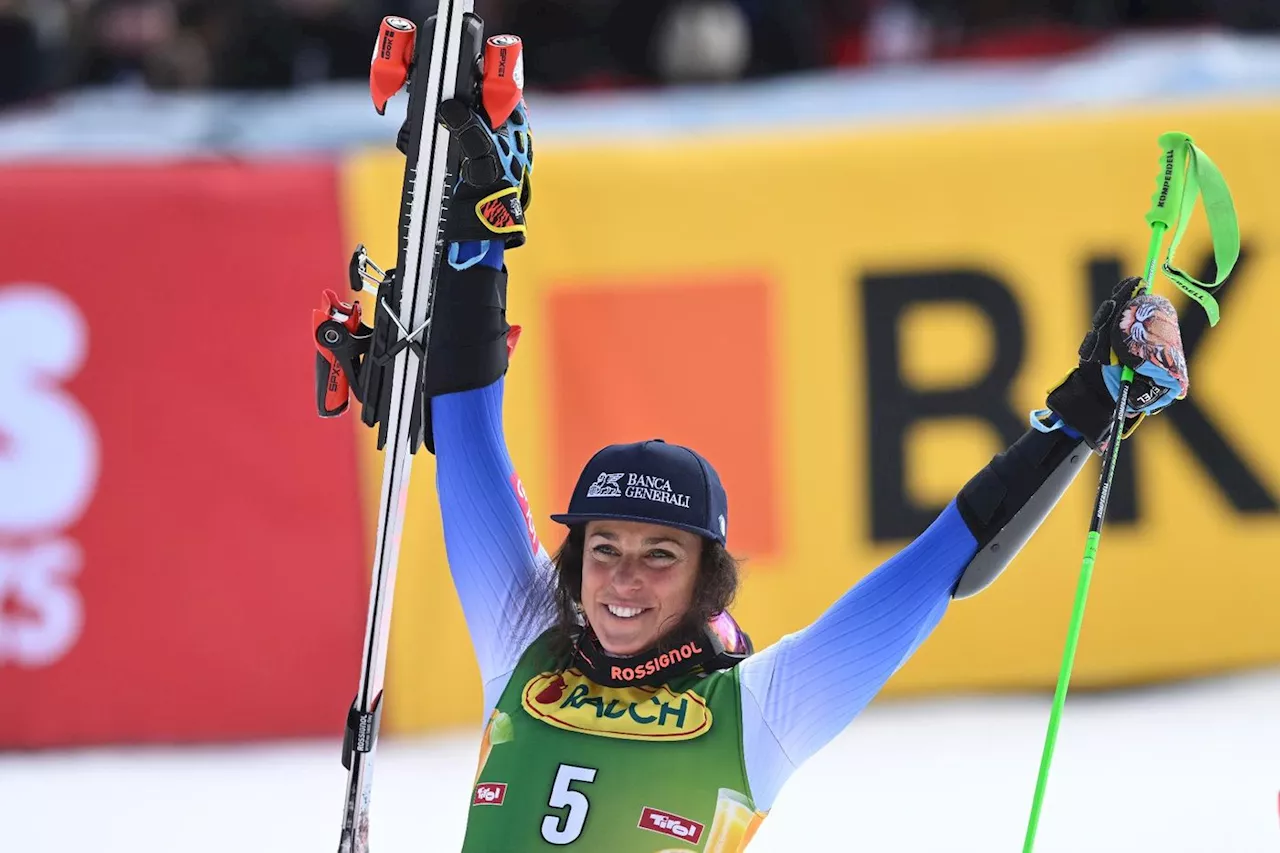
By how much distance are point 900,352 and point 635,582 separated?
2.82m

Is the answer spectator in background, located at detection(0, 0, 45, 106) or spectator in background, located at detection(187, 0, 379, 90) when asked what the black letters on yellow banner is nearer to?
spectator in background, located at detection(187, 0, 379, 90)

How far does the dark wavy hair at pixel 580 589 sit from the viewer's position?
2.98 metres

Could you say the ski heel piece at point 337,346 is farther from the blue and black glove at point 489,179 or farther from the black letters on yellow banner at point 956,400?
the black letters on yellow banner at point 956,400

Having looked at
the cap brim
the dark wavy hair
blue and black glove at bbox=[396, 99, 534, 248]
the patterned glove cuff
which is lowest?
the dark wavy hair

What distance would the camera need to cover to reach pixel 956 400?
18.1ft

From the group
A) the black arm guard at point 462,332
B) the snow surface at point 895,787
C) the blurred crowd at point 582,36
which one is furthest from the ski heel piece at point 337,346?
the blurred crowd at point 582,36

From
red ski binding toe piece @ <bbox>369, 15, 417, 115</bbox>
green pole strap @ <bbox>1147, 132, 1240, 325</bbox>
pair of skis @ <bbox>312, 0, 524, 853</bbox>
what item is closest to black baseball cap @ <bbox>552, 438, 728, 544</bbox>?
pair of skis @ <bbox>312, 0, 524, 853</bbox>

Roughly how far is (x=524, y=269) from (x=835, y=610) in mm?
2808

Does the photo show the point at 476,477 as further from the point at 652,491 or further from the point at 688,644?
the point at 688,644

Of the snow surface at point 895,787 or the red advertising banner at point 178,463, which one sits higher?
the red advertising banner at point 178,463

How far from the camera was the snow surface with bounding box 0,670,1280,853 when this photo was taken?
4.52 metres

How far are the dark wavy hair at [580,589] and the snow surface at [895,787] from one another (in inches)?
63.5

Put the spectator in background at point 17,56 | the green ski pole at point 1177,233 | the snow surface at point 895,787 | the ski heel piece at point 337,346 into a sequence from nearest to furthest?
the green ski pole at point 1177,233, the ski heel piece at point 337,346, the snow surface at point 895,787, the spectator in background at point 17,56

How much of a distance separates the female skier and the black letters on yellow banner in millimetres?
2555
